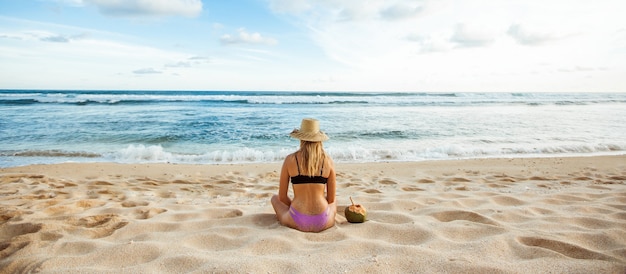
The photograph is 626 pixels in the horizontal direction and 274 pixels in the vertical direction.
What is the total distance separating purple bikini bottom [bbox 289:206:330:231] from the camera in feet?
11.2

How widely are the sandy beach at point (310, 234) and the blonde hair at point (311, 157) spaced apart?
0.62 meters

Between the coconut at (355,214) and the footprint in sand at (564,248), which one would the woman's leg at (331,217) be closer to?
the coconut at (355,214)

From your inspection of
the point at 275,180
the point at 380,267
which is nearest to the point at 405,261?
the point at 380,267

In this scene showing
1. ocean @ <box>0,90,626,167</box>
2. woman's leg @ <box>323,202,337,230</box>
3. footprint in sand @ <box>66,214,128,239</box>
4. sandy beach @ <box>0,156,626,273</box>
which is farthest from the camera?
ocean @ <box>0,90,626,167</box>

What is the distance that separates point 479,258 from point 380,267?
2.61 ft

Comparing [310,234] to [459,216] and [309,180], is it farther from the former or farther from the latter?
[459,216]

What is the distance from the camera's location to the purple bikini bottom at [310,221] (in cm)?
341

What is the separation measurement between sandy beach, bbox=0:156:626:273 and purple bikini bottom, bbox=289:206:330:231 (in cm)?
11

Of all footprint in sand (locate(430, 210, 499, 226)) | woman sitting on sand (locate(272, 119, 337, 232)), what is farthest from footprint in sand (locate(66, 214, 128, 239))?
footprint in sand (locate(430, 210, 499, 226))

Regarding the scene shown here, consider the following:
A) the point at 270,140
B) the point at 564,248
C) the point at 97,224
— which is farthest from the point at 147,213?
the point at 270,140

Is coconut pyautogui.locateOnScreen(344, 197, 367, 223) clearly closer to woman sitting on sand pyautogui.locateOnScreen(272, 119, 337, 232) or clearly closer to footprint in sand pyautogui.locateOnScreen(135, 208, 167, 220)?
woman sitting on sand pyautogui.locateOnScreen(272, 119, 337, 232)

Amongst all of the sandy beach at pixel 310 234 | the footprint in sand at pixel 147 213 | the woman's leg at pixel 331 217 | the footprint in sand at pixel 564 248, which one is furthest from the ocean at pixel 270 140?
the footprint in sand at pixel 564 248

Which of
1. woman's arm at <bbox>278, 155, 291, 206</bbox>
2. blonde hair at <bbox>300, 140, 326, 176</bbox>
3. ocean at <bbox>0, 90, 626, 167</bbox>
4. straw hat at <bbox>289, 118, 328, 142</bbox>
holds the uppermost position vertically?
straw hat at <bbox>289, 118, 328, 142</bbox>

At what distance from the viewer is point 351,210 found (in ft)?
11.8
